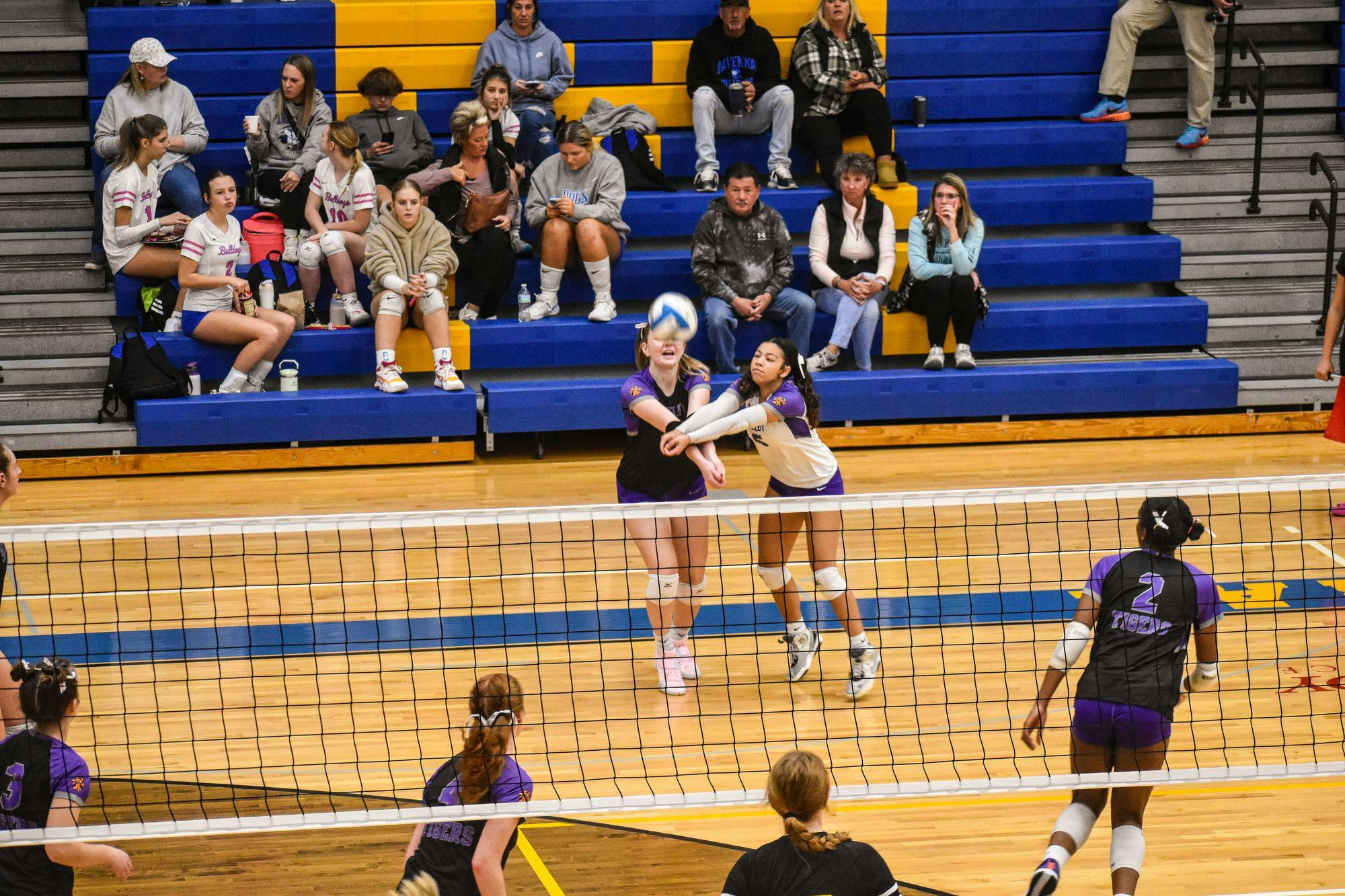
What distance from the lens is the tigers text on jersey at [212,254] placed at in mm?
11031

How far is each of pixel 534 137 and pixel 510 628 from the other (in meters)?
5.44

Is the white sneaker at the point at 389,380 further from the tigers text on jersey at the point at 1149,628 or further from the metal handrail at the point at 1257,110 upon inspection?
the metal handrail at the point at 1257,110

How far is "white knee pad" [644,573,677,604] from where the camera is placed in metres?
7.49

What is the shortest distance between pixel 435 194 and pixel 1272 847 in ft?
26.2

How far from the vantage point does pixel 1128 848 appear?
5.43 metres

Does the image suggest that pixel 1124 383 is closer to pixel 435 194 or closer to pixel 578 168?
pixel 578 168

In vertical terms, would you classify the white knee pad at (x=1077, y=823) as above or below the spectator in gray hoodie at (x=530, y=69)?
below

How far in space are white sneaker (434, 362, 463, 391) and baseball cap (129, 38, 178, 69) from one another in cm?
319

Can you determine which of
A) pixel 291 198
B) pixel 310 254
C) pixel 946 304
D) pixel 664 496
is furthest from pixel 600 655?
pixel 291 198

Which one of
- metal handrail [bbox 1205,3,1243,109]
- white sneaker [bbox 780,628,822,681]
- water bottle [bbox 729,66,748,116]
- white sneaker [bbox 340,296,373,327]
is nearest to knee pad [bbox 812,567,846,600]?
white sneaker [bbox 780,628,822,681]

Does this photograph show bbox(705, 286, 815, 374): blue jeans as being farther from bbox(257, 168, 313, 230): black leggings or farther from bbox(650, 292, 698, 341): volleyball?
bbox(650, 292, 698, 341): volleyball

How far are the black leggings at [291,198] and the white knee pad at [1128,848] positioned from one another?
326 inches

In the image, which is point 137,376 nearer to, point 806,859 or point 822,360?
point 822,360

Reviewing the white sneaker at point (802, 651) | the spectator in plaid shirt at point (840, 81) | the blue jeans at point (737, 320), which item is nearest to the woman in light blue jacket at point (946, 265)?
the blue jeans at point (737, 320)
